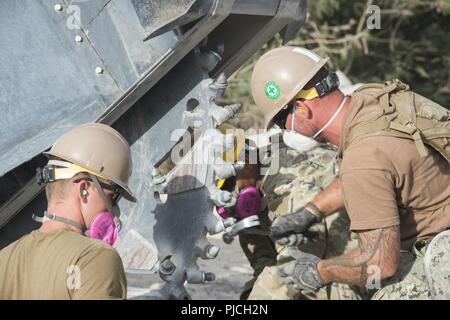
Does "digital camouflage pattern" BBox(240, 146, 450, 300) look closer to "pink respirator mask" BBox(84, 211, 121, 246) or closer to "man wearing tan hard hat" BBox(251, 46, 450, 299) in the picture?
"man wearing tan hard hat" BBox(251, 46, 450, 299)

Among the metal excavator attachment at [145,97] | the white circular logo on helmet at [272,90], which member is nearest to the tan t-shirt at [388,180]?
the white circular logo on helmet at [272,90]

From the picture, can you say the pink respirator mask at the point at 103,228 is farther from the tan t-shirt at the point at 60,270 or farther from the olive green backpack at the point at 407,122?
the olive green backpack at the point at 407,122

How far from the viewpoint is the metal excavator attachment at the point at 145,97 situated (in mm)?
4262

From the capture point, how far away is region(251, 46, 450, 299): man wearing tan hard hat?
403 centimetres

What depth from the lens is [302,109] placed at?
4.41 meters

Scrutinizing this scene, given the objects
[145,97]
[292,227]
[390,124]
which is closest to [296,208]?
[292,227]

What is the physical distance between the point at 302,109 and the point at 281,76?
22 centimetres

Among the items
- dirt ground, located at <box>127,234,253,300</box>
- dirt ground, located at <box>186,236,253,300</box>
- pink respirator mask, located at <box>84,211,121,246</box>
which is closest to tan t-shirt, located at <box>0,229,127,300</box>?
pink respirator mask, located at <box>84,211,121,246</box>

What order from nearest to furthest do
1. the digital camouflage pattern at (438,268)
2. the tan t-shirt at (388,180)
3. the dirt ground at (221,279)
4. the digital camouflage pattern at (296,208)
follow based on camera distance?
the tan t-shirt at (388,180) → the digital camouflage pattern at (438,268) → the digital camouflage pattern at (296,208) → the dirt ground at (221,279)

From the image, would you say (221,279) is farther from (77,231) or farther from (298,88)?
(77,231)

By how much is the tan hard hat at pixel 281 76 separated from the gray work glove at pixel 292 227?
0.70m

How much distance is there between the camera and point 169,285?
15.3 ft

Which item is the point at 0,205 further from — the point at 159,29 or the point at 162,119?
the point at 159,29

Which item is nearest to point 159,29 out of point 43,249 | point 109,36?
point 109,36
